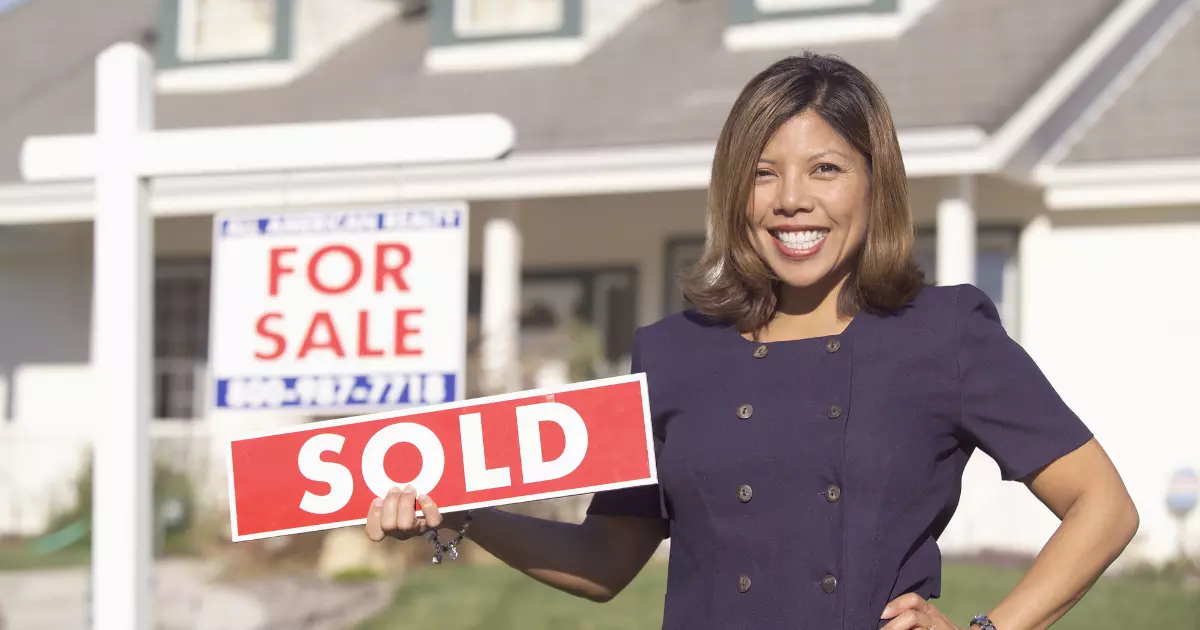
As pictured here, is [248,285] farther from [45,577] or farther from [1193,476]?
[1193,476]

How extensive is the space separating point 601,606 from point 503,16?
21.9 ft

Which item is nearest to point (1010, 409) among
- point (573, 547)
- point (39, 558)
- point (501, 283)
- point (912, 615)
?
point (912, 615)

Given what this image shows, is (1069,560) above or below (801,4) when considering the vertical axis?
below

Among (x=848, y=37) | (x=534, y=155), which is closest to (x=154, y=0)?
(x=534, y=155)

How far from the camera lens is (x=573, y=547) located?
106 inches

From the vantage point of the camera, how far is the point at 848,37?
476 inches

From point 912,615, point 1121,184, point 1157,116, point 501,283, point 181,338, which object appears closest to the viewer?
point 912,615

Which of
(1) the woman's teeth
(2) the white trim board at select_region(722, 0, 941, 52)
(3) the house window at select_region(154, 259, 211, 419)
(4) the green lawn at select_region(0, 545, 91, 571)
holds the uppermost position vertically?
(2) the white trim board at select_region(722, 0, 941, 52)

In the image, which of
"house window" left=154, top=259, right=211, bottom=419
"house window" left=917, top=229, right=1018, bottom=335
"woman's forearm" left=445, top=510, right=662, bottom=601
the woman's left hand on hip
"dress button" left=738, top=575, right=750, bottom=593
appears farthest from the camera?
"house window" left=154, top=259, right=211, bottom=419

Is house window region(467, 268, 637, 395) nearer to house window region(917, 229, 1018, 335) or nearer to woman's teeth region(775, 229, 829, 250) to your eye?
house window region(917, 229, 1018, 335)

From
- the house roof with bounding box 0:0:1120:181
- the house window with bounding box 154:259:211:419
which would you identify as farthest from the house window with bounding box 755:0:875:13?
the house window with bounding box 154:259:211:419

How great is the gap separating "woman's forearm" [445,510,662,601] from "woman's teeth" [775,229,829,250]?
1.90 feet

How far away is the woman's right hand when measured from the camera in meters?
2.56

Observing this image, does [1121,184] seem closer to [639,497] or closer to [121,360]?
[121,360]
